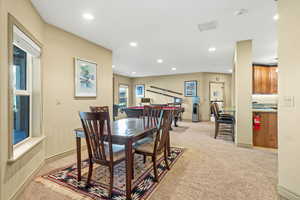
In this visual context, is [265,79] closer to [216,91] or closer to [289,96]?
[216,91]

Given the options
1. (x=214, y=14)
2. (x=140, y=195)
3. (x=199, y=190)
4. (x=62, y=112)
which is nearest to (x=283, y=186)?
(x=199, y=190)

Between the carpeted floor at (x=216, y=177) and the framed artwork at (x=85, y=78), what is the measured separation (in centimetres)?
140

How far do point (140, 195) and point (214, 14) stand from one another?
2.88 meters

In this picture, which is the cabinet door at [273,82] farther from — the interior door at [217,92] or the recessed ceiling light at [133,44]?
the recessed ceiling light at [133,44]

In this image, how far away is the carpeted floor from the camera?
1.75 m

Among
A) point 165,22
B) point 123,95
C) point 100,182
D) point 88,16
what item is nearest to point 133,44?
point 165,22

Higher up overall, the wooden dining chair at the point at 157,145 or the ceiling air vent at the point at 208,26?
the ceiling air vent at the point at 208,26

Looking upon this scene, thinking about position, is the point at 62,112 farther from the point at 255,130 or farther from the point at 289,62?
the point at 255,130

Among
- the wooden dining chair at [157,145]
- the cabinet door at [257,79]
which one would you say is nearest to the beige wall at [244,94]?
the wooden dining chair at [157,145]

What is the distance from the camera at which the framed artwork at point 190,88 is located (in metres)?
7.81

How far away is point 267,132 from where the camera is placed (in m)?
3.45

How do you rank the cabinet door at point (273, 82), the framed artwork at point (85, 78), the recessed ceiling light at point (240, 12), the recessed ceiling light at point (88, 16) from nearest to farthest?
the recessed ceiling light at point (240, 12) < the recessed ceiling light at point (88, 16) < the framed artwork at point (85, 78) < the cabinet door at point (273, 82)

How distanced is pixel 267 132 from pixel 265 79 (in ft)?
10.3

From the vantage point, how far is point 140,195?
1722mm
